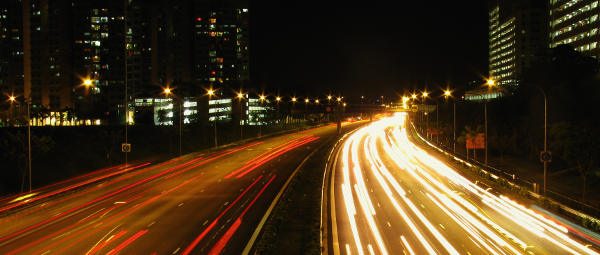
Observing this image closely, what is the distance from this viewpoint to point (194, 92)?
194000 millimetres

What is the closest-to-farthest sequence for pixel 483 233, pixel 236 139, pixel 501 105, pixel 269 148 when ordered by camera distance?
pixel 483 233, pixel 269 148, pixel 501 105, pixel 236 139

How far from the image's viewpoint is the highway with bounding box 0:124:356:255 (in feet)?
68.6

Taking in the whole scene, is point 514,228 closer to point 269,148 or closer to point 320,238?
point 320,238

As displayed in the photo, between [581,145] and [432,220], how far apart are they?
61.2 feet

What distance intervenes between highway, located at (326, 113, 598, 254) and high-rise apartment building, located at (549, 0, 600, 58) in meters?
98.0

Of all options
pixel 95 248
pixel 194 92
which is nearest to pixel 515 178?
pixel 95 248

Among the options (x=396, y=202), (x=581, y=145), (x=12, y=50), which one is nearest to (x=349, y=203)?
(x=396, y=202)

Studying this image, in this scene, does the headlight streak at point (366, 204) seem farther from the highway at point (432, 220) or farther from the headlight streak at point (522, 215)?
the headlight streak at point (522, 215)

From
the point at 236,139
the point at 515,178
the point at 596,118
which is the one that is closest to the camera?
the point at 515,178

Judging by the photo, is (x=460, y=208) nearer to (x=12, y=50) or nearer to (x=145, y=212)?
(x=145, y=212)

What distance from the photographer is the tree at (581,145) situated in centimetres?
3756

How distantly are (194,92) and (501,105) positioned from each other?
13013 centimetres

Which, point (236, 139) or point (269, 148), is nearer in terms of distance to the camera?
point (269, 148)

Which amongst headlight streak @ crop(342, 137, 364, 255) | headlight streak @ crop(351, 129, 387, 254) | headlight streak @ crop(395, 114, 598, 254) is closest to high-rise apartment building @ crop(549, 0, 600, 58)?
headlight streak @ crop(342, 137, 364, 255)
